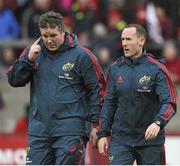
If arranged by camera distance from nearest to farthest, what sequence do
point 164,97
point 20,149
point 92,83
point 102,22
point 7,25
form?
1. point 164,97
2. point 92,83
3. point 20,149
4. point 7,25
5. point 102,22

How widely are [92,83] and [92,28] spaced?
7.71m

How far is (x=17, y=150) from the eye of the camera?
13781 millimetres

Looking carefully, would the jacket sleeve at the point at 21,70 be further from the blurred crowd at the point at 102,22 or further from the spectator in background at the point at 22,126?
the blurred crowd at the point at 102,22

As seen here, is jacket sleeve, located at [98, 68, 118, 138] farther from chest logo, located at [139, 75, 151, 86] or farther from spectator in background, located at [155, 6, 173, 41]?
spectator in background, located at [155, 6, 173, 41]

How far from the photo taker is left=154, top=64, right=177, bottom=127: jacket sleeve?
8.96 metres

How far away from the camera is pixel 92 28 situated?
16859mm

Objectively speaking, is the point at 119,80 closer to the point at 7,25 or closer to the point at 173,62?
the point at 173,62

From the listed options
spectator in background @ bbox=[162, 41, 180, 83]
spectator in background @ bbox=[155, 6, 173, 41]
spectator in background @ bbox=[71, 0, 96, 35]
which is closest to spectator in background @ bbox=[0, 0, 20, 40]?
spectator in background @ bbox=[71, 0, 96, 35]

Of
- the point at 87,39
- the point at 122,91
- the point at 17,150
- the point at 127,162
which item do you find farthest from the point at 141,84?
the point at 87,39

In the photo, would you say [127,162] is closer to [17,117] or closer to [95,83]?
[95,83]

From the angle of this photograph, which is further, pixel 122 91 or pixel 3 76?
pixel 3 76

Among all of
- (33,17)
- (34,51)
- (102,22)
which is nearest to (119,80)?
(34,51)

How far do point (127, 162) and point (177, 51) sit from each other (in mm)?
7575

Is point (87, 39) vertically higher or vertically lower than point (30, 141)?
higher
